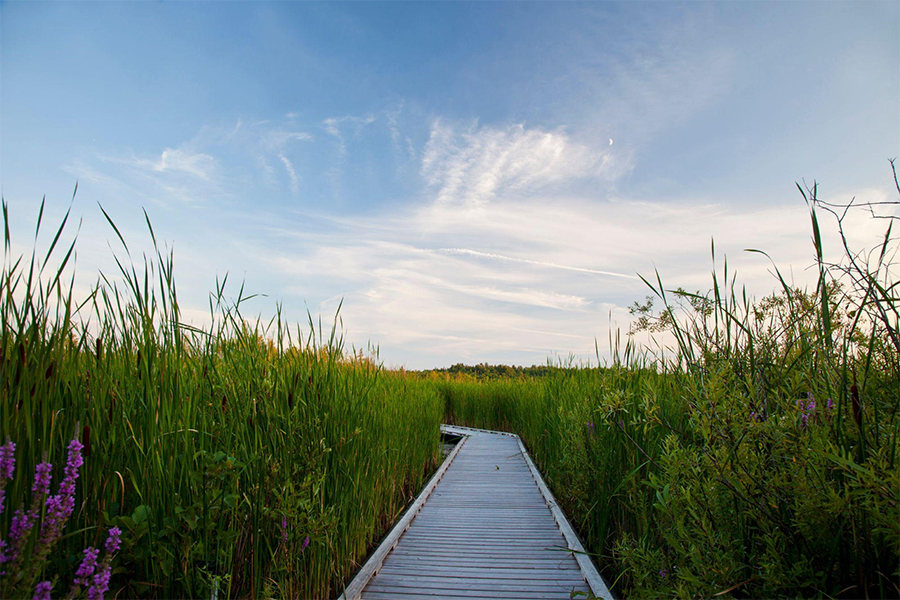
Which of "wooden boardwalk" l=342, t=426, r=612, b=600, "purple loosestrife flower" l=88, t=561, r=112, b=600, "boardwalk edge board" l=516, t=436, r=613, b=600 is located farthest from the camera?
"wooden boardwalk" l=342, t=426, r=612, b=600

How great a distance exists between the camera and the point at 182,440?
2191mm

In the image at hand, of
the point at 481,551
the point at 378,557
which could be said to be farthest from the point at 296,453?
the point at 481,551

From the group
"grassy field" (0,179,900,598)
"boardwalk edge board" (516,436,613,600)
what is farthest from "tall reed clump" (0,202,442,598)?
"boardwalk edge board" (516,436,613,600)

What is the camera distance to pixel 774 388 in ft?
7.60

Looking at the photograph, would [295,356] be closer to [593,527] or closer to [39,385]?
[39,385]

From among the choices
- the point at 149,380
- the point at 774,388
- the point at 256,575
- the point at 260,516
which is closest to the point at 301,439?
the point at 260,516

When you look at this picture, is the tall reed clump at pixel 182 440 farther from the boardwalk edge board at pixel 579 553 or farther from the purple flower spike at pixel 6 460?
the boardwalk edge board at pixel 579 553

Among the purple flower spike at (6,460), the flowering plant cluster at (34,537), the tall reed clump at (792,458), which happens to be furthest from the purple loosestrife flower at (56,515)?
the tall reed clump at (792,458)

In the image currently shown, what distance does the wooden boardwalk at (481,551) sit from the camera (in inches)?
133

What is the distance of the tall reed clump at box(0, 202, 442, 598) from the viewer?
1771mm

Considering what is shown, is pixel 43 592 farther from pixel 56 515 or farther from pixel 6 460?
pixel 6 460

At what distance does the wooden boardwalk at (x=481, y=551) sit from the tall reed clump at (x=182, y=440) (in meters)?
0.47

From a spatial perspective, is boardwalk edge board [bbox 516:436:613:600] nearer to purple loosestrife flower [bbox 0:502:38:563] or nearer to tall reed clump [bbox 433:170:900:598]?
tall reed clump [bbox 433:170:900:598]

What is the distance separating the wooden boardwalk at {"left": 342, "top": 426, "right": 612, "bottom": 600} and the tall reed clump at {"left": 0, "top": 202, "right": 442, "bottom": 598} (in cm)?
47
